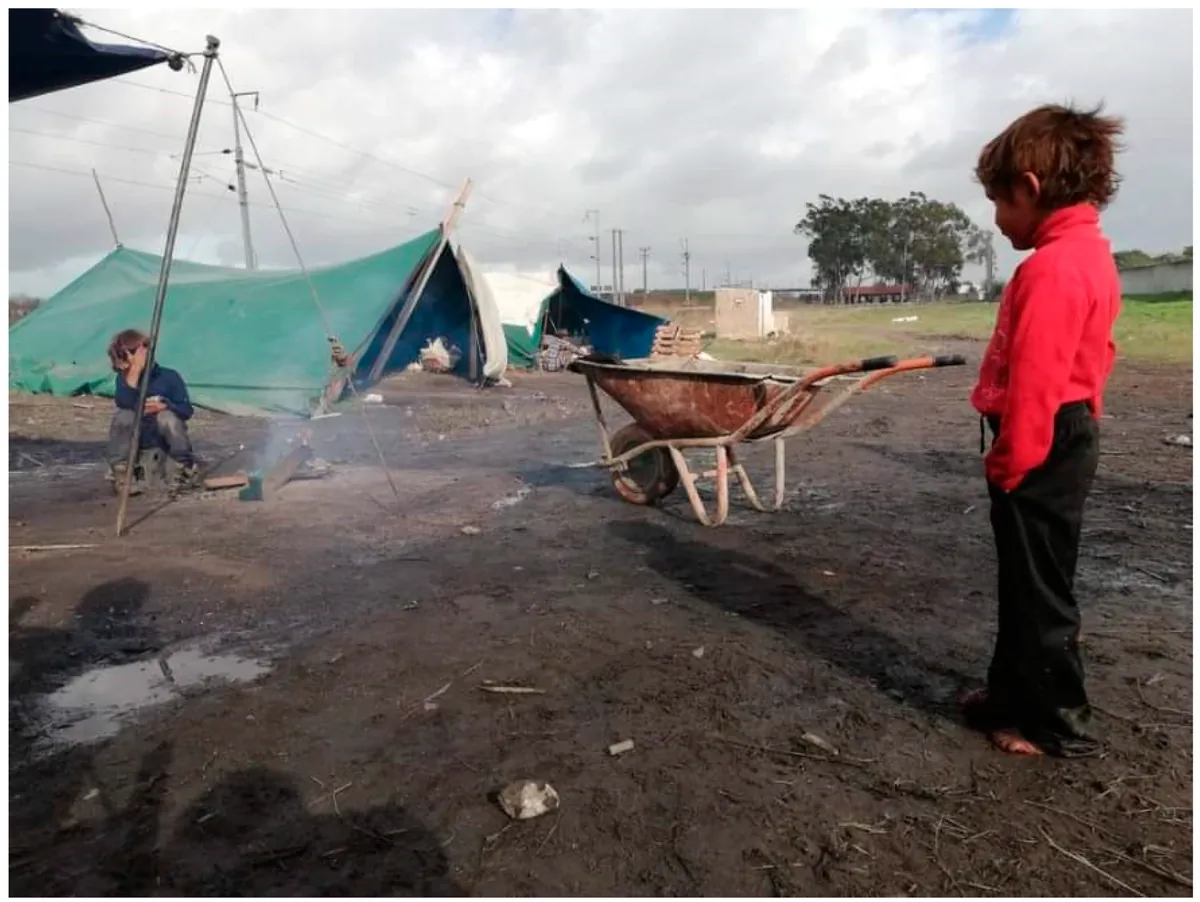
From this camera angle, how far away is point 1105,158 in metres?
2.17

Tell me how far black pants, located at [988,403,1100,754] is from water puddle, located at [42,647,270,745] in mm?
2675

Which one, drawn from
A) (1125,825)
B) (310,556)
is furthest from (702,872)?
(310,556)

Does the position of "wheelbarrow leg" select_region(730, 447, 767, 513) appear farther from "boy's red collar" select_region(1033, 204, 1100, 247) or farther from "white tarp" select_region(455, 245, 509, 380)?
"white tarp" select_region(455, 245, 509, 380)

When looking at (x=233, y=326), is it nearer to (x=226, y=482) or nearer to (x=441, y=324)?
(x=441, y=324)

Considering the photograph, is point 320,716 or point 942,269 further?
point 942,269

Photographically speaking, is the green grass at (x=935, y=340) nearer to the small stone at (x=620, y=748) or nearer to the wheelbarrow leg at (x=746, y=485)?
the wheelbarrow leg at (x=746, y=485)

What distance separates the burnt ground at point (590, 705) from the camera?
2.04m

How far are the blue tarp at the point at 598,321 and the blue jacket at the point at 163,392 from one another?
1409cm

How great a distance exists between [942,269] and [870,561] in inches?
2902

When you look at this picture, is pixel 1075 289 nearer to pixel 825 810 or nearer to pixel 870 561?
pixel 825 810

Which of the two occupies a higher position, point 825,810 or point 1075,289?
point 1075,289

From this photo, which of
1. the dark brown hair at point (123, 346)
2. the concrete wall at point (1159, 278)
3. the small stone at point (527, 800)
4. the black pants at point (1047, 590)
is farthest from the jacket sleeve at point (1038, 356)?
the concrete wall at point (1159, 278)

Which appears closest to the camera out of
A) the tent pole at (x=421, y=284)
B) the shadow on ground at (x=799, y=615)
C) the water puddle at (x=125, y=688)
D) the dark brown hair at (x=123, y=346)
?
the water puddle at (x=125, y=688)

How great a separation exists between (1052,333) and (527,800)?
6.07 feet
